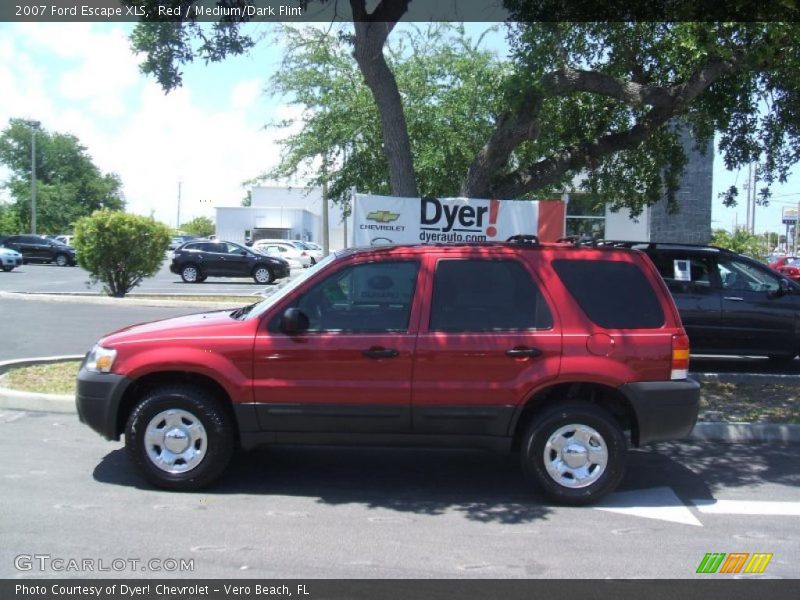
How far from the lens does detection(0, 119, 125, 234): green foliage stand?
2881 inches

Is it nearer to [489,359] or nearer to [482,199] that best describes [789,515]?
[489,359]

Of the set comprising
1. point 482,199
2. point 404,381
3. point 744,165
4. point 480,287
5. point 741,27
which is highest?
point 741,27

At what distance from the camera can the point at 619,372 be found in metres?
5.57

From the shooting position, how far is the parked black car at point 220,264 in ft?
93.9

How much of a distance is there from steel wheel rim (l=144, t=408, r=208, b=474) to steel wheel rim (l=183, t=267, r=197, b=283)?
2389 centimetres

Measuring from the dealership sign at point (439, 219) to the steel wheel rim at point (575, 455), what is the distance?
14.6 ft

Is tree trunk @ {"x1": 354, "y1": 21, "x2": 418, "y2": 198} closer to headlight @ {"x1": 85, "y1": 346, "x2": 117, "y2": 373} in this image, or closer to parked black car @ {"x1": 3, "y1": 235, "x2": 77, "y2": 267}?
headlight @ {"x1": 85, "y1": 346, "x2": 117, "y2": 373}

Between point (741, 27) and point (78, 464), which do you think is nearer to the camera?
point (78, 464)

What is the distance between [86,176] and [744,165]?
84839 mm

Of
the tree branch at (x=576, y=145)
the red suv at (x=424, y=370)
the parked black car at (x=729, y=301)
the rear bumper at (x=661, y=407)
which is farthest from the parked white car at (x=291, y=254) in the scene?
the rear bumper at (x=661, y=407)

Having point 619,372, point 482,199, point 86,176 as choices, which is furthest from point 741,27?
point 86,176

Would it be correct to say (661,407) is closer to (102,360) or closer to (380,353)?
(380,353)

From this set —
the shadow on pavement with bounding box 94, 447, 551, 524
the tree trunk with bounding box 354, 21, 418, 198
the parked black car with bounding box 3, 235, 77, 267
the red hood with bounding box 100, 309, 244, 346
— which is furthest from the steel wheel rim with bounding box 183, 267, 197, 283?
the red hood with bounding box 100, 309, 244, 346

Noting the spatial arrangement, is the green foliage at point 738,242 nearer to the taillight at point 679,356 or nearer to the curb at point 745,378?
the curb at point 745,378
